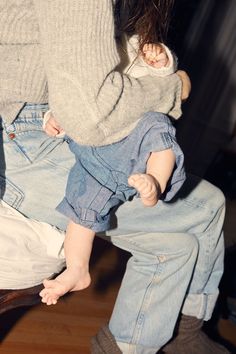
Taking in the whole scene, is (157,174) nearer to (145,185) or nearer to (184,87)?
(145,185)

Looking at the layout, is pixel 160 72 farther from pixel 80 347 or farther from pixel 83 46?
pixel 80 347

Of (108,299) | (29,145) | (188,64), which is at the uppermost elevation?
(29,145)

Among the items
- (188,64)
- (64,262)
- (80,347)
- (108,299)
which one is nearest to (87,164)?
(64,262)

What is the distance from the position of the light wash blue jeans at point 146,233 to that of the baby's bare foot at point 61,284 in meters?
0.11

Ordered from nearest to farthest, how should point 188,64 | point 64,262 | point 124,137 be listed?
point 124,137 < point 64,262 < point 188,64

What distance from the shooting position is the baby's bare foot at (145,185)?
1.98 ft

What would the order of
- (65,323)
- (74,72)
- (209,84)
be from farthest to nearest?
(209,84) < (65,323) < (74,72)

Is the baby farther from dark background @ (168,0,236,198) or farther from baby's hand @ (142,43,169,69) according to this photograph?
dark background @ (168,0,236,198)

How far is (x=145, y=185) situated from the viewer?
605 millimetres

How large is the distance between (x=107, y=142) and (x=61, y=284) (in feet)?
0.83

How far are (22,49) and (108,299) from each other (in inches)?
40.4

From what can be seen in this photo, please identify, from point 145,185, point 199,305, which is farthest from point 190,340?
point 145,185

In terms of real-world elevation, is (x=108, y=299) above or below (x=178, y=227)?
below

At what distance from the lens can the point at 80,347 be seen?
1.22m
